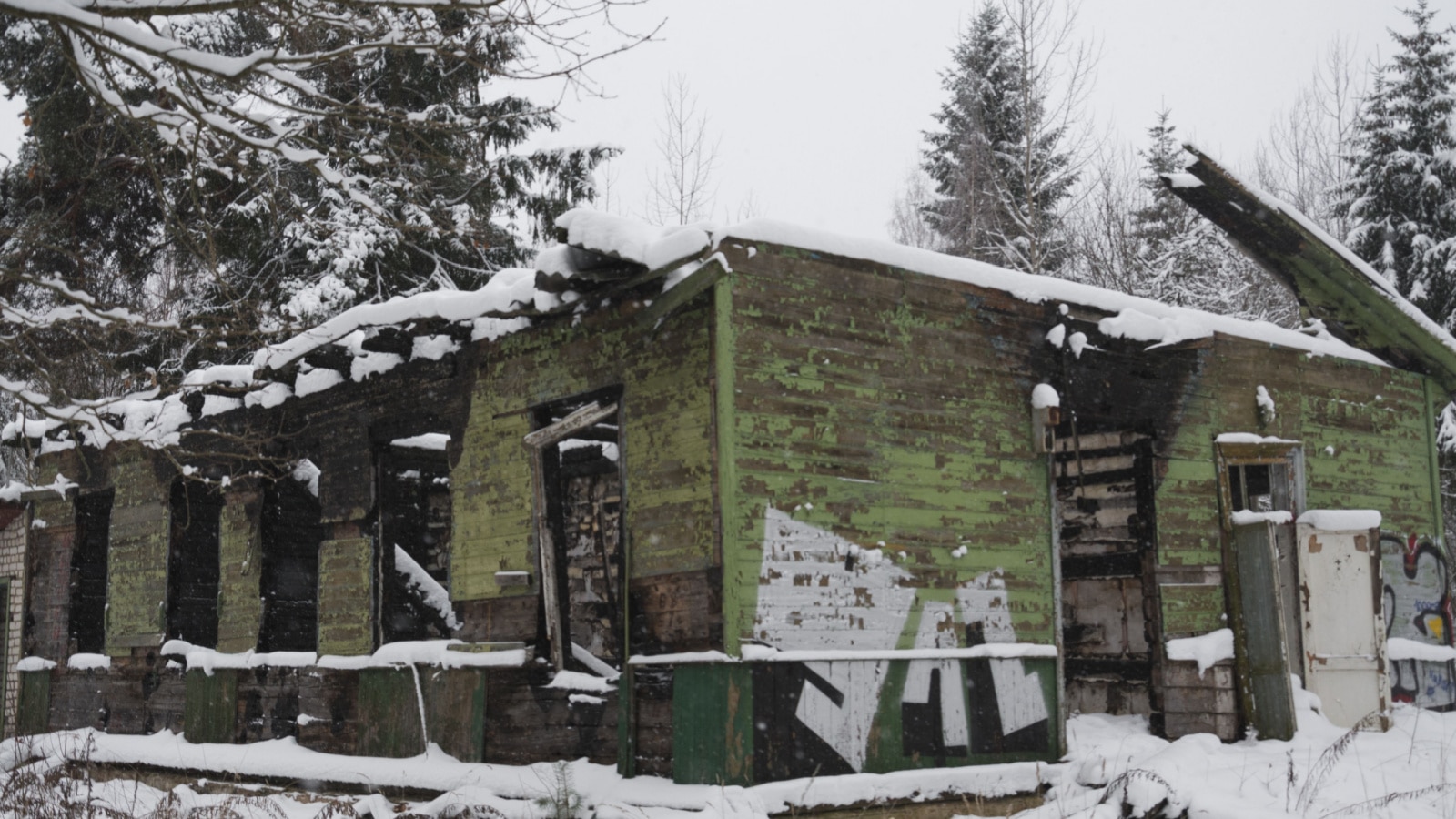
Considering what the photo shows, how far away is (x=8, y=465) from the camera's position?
31.4m

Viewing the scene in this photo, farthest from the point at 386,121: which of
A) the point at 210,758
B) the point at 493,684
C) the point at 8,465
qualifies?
the point at 8,465

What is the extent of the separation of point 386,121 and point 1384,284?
10859mm

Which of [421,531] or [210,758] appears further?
[421,531]

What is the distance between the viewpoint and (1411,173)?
2366cm

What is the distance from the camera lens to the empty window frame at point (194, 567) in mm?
14070

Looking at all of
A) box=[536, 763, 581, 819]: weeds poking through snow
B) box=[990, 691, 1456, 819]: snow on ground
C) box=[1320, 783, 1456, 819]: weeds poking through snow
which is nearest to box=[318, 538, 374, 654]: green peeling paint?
box=[536, 763, 581, 819]: weeds poking through snow

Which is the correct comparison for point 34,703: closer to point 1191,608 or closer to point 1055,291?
point 1055,291

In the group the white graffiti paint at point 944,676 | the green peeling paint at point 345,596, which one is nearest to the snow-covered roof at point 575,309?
the green peeling paint at point 345,596

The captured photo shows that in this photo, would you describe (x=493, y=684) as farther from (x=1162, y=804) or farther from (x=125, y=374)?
(x=1162, y=804)

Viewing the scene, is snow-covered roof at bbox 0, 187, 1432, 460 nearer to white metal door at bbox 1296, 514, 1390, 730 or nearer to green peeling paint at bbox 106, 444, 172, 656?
green peeling paint at bbox 106, 444, 172, 656

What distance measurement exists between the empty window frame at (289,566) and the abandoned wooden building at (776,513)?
0.14 ft

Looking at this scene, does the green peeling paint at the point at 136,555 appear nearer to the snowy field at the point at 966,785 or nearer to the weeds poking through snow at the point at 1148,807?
Answer: the snowy field at the point at 966,785

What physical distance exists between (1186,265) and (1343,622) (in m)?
18.8

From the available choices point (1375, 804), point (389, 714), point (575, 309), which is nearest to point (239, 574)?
point (389, 714)
